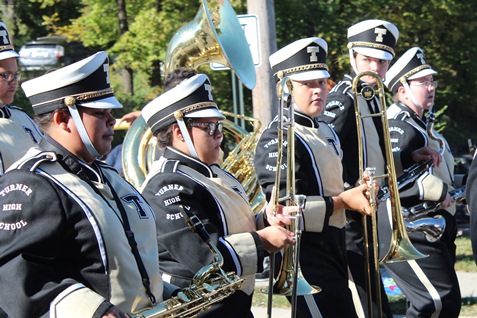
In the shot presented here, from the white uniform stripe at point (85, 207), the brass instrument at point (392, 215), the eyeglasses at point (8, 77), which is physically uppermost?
the eyeglasses at point (8, 77)

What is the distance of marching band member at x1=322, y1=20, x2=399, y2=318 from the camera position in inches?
231

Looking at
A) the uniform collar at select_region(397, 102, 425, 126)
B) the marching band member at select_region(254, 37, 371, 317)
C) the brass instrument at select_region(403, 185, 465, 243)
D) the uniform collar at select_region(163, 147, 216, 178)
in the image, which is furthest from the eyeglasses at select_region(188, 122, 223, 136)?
the uniform collar at select_region(397, 102, 425, 126)

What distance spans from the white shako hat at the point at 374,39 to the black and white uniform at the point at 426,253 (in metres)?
0.59

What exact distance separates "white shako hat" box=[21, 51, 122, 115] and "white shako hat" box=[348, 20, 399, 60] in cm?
324

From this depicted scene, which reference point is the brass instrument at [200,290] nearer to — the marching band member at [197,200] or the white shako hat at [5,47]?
the marching band member at [197,200]

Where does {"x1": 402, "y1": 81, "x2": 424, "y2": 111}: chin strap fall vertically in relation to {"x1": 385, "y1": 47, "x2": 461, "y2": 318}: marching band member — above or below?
above

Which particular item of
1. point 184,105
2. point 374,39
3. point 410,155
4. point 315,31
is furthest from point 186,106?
point 315,31

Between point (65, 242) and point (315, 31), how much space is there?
1616 cm

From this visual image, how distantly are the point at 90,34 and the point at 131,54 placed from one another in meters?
1.30

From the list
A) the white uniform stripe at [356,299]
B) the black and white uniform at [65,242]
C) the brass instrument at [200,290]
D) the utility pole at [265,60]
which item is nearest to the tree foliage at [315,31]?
the utility pole at [265,60]

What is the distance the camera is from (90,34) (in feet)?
60.2

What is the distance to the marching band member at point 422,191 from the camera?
644 centimetres

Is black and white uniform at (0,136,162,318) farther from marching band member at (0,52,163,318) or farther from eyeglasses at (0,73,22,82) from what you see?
eyeglasses at (0,73,22,82)

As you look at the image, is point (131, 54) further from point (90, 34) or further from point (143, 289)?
point (143, 289)
